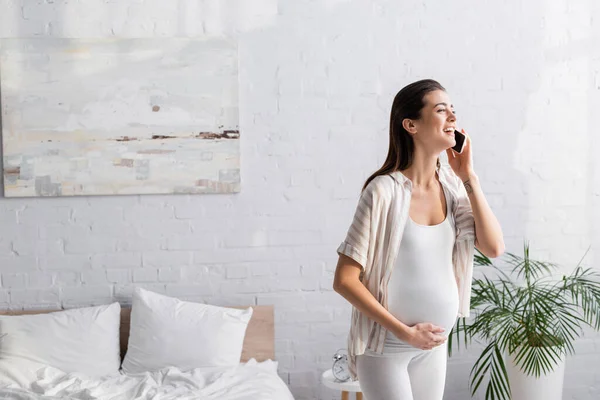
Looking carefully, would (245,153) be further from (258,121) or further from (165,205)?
(165,205)

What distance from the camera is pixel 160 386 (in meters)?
3.17

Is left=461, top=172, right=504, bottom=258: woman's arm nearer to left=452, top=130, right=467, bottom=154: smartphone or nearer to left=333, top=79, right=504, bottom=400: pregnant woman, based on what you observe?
left=333, top=79, right=504, bottom=400: pregnant woman

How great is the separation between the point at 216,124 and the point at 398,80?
1.02m

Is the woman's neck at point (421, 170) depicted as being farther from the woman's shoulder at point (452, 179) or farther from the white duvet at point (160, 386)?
the white duvet at point (160, 386)

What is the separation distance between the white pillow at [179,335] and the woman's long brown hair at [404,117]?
5.69ft

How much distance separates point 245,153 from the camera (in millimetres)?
3758

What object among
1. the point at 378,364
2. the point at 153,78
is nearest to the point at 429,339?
the point at 378,364

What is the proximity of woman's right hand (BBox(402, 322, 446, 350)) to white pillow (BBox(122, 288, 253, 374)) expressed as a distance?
1.76 metres

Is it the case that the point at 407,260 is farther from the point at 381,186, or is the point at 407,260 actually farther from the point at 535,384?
the point at 535,384

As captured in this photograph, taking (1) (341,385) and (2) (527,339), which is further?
(2) (527,339)

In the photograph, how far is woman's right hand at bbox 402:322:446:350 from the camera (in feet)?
6.20

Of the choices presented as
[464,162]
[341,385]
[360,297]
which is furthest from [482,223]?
[341,385]

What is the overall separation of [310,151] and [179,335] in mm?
1190

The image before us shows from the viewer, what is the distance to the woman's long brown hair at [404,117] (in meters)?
1.98
